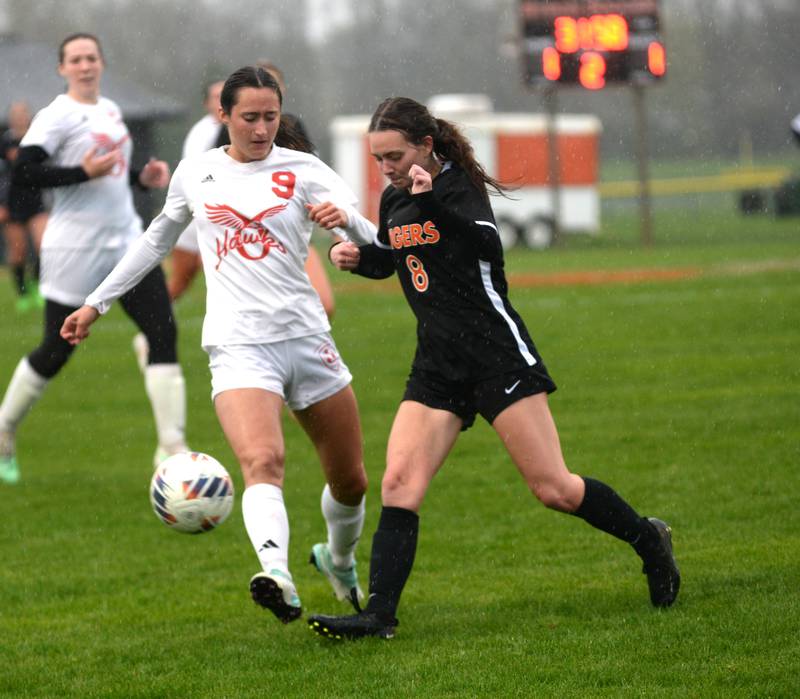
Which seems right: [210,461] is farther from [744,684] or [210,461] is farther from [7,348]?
[7,348]

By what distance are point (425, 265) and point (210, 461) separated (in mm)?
1047

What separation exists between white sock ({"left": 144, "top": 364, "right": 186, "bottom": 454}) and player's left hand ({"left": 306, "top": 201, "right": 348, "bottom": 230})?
3347 millimetres

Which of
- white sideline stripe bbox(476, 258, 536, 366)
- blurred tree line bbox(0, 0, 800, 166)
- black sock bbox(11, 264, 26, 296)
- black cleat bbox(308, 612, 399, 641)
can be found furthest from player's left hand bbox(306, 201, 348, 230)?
blurred tree line bbox(0, 0, 800, 166)

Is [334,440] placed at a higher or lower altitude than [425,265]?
lower

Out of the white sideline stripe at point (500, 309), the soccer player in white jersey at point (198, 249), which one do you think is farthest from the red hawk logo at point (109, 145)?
the white sideline stripe at point (500, 309)

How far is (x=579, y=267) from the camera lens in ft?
84.1

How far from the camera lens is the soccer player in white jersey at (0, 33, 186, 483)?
8.43m

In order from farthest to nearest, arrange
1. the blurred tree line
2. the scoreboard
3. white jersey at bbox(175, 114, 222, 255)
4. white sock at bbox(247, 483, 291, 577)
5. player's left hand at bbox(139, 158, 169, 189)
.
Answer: the blurred tree line → the scoreboard → white jersey at bbox(175, 114, 222, 255) → player's left hand at bbox(139, 158, 169, 189) → white sock at bbox(247, 483, 291, 577)

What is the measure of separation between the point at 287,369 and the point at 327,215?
22.9 inches

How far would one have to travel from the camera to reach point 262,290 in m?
5.48

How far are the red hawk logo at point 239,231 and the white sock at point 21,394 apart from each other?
3.42 metres

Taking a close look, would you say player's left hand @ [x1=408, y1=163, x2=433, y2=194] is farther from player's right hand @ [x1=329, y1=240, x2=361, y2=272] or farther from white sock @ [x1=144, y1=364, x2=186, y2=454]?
white sock @ [x1=144, y1=364, x2=186, y2=454]

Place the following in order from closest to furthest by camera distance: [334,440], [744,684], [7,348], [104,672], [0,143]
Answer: [744,684]
[104,672]
[334,440]
[7,348]
[0,143]

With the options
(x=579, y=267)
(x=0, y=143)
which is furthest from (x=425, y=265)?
(x=579, y=267)
